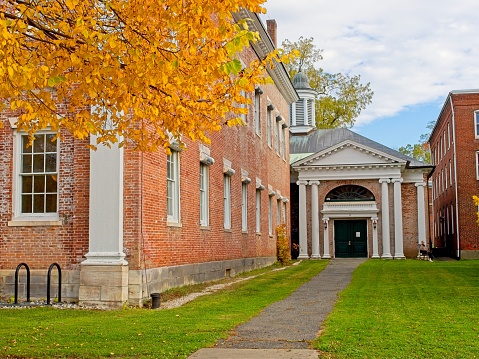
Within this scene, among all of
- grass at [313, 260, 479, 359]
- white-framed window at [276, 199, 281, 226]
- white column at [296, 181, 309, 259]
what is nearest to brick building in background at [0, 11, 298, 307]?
grass at [313, 260, 479, 359]

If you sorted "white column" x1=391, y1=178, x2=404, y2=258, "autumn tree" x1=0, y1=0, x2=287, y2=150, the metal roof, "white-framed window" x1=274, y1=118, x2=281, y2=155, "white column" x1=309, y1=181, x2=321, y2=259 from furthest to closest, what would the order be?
the metal roof
"white column" x1=309, y1=181, x2=321, y2=259
"white column" x1=391, y1=178, x2=404, y2=258
"white-framed window" x1=274, y1=118, x2=281, y2=155
"autumn tree" x1=0, y1=0, x2=287, y2=150

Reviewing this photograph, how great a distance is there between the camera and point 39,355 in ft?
26.7

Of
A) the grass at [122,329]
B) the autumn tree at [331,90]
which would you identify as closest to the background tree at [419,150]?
the autumn tree at [331,90]

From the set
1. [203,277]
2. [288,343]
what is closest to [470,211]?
[203,277]

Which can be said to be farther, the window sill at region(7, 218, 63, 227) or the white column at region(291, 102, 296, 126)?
the white column at region(291, 102, 296, 126)

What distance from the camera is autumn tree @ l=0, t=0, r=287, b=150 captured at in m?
7.60

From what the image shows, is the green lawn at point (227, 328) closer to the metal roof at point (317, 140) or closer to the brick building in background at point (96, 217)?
the brick building in background at point (96, 217)

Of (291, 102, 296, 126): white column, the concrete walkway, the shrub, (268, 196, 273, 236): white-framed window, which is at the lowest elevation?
the concrete walkway

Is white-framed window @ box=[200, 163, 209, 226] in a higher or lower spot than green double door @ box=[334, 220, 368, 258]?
higher

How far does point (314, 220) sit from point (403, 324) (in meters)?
34.0

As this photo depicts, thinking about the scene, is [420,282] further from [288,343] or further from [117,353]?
[117,353]

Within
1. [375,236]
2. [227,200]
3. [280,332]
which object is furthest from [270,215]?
[280,332]

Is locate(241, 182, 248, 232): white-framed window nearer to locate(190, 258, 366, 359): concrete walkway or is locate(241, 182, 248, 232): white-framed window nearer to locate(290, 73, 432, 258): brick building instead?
locate(190, 258, 366, 359): concrete walkway

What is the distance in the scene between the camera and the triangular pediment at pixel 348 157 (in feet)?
142
